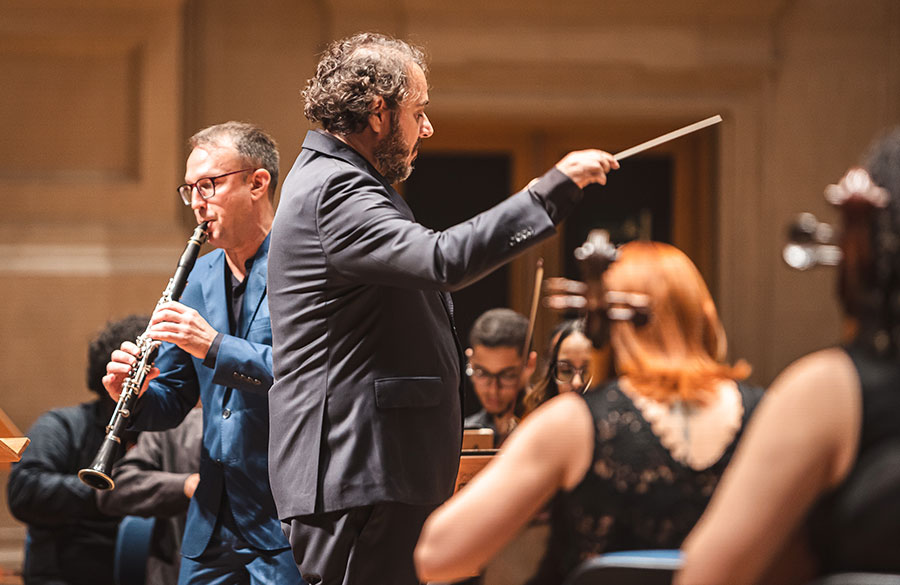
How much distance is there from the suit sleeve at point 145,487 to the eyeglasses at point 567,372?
126cm

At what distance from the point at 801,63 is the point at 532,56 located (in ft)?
4.48

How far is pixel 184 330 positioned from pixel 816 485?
1.78 m

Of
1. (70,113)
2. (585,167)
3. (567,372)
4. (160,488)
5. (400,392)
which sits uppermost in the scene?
(70,113)

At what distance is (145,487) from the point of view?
151 inches

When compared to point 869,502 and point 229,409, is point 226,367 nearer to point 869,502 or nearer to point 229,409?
point 229,409

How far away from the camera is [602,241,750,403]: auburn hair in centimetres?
179

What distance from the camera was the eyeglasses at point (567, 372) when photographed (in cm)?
369

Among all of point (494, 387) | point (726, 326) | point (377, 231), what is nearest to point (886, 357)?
point (377, 231)

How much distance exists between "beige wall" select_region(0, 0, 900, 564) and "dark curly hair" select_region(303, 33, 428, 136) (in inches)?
126

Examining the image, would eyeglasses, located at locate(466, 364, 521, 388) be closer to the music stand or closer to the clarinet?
the clarinet

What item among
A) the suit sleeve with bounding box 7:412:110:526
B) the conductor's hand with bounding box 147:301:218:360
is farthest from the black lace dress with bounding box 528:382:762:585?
the suit sleeve with bounding box 7:412:110:526

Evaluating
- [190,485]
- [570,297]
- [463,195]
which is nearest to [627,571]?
[570,297]

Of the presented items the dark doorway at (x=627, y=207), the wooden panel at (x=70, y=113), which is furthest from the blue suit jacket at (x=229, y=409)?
the dark doorway at (x=627, y=207)

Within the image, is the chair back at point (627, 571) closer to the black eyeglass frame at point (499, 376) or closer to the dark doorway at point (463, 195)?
the black eyeglass frame at point (499, 376)
